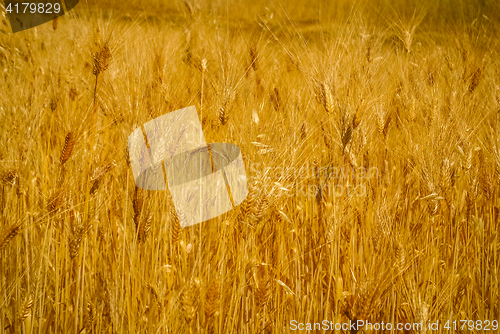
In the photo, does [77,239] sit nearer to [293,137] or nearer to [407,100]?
[293,137]

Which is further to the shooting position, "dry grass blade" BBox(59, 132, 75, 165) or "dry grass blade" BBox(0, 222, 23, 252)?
"dry grass blade" BBox(59, 132, 75, 165)

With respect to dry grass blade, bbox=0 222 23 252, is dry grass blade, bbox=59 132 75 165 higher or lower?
higher

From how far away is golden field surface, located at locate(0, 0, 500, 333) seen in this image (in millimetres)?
759

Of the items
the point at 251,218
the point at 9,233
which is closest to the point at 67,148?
the point at 9,233

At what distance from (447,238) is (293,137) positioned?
0.73m

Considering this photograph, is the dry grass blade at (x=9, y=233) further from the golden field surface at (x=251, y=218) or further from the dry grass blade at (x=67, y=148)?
the dry grass blade at (x=67, y=148)

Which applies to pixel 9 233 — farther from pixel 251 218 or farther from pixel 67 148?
pixel 251 218

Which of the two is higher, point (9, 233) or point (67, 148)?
point (67, 148)

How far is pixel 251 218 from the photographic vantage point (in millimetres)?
751

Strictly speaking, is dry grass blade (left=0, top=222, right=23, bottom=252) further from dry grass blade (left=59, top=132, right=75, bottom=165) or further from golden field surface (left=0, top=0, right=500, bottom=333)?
dry grass blade (left=59, top=132, right=75, bottom=165)

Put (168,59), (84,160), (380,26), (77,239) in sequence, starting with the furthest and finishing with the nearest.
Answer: (168,59)
(380,26)
(84,160)
(77,239)

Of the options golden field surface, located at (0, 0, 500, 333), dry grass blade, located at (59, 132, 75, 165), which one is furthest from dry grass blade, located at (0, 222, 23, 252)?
dry grass blade, located at (59, 132, 75, 165)

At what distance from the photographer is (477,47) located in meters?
1.59

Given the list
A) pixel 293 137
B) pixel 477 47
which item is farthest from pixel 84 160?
pixel 477 47
